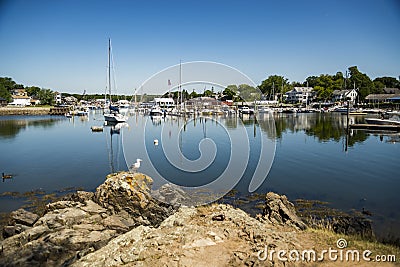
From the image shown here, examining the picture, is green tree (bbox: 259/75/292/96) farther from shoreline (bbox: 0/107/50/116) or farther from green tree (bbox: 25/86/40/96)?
green tree (bbox: 25/86/40/96)

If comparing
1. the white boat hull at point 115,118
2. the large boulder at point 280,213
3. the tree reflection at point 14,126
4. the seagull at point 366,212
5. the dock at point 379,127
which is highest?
the white boat hull at point 115,118

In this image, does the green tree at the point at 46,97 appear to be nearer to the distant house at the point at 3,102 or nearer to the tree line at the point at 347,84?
the distant house at the point at 3,102

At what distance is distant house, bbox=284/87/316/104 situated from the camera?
101 metres

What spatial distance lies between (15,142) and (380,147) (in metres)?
34.1

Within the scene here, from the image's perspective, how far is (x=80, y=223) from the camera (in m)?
7.35

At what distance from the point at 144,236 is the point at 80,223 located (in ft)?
7.91

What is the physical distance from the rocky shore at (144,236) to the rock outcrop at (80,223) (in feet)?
0.06

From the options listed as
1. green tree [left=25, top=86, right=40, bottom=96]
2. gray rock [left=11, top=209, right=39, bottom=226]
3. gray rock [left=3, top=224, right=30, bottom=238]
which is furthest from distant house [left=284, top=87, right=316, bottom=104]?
green tree [left=25, top=86, right=40, bottom=96]

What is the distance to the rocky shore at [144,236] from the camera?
5.20 metres

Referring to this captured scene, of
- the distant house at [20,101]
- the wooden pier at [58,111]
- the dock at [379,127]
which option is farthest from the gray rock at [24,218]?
the distant house at [20,101]

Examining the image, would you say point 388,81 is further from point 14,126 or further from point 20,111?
point 20,111

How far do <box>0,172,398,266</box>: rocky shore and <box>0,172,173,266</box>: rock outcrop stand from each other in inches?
0.7

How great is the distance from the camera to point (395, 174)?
1542cm

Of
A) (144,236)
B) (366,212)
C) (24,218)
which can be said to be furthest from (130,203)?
(366,212)
